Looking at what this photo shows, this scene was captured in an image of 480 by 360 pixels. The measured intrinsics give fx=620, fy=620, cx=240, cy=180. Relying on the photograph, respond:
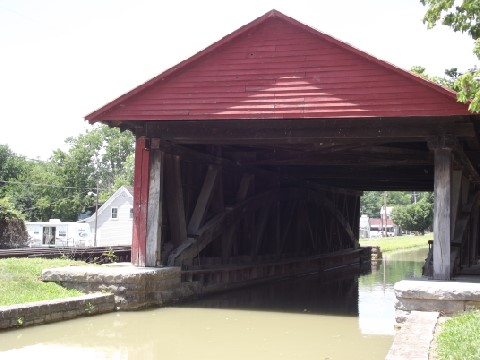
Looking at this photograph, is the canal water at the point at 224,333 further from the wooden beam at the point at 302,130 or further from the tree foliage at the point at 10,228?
the tree foliage at the point at 10,228

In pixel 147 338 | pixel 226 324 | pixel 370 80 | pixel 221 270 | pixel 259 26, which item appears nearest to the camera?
pixel 147 338

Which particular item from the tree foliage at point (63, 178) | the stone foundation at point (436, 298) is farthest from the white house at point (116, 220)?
the stone foundation at point (436, 298)

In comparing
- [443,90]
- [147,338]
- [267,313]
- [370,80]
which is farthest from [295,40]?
[147,338]

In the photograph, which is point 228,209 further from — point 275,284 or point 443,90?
point 443,90

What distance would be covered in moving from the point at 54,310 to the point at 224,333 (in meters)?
2.83

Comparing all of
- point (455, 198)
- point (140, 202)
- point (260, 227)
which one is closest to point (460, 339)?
point (455, 198)

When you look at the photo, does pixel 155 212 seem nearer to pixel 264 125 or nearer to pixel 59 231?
pixel 264 125

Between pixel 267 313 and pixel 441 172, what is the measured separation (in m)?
4.38

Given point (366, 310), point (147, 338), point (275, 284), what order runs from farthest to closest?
point (275, 284) → point (366, 310) → point (147, 338)

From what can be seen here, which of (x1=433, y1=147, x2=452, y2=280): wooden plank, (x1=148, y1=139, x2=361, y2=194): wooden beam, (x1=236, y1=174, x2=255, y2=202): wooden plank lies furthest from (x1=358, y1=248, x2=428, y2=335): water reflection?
(x1=148, y1=139, x2=361, y2=194): wooden beam

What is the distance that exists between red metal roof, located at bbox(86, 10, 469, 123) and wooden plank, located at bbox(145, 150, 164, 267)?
1.22m

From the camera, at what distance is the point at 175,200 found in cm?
1440

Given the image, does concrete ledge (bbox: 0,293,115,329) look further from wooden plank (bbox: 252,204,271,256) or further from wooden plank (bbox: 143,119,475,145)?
wooden plank (bbox: 252,204,271,256)

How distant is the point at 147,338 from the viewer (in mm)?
9461
